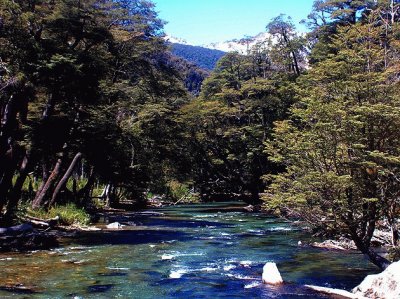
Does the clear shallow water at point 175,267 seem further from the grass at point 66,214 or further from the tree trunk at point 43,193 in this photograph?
the tree trunk at point 43,193

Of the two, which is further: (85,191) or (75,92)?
(85,191)

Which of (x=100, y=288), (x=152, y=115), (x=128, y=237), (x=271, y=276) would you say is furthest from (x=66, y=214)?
(x=271, y=276)

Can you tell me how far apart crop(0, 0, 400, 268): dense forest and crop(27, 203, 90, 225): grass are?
477mm

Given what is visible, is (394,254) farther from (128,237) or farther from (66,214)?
(66,214)

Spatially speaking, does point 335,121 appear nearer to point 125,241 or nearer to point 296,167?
point 296,167

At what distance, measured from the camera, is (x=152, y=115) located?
31.5 metres

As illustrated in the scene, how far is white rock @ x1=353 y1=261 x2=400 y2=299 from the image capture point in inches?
331

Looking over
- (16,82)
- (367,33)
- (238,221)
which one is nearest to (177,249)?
(16,82)

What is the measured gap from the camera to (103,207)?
115 ft

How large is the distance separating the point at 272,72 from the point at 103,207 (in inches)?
959

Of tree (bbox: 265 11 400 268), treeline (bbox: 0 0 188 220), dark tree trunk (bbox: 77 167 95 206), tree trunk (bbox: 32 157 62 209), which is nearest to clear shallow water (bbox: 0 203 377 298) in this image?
tree (bbox: 265 11 400 268)

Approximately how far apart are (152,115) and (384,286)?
24.4m

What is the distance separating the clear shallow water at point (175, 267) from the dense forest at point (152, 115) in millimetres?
1491

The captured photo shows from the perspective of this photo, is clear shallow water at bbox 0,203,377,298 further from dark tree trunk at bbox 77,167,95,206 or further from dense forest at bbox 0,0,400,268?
dark tree trunk at bbox 77,167,95,206
